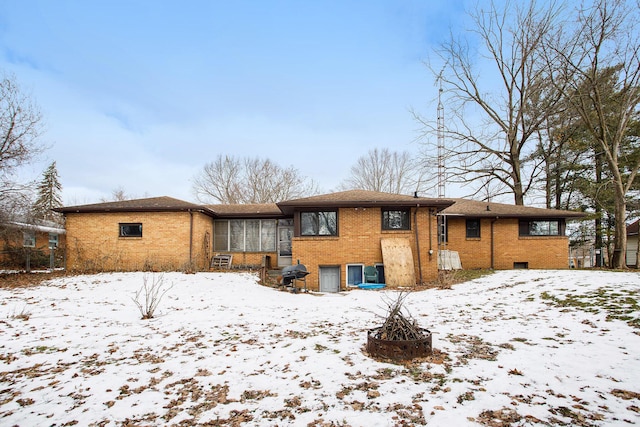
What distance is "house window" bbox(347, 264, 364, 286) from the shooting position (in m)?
13.0

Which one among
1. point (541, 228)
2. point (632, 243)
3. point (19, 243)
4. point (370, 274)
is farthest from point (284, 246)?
point (632, 243)

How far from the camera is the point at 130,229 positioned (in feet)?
48.7

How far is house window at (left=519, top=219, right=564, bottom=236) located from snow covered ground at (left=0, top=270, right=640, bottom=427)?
8.79 meters

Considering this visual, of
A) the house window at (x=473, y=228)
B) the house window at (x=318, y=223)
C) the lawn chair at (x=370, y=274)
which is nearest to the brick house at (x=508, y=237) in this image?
the house window at (x=473, y=228)

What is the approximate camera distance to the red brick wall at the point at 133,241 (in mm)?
14445

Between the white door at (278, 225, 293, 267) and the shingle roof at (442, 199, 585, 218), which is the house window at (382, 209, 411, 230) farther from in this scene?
the white door at (278, 225, 293, 267)

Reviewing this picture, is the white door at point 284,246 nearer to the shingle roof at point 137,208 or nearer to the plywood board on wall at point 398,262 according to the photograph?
the shingle roof at point 137,208

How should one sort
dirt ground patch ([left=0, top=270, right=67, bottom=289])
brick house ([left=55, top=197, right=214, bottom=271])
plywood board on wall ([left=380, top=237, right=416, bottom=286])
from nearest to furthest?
dirt ground patch ([left=0, top=270, right=67, bottom=289])
plywood board on wall ([left=380, top=237, right=416, bottom=286])
brick house ([left=55, top=197, right=214, bottom=271])

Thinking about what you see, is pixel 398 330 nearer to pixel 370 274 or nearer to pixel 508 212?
pixel 370 274

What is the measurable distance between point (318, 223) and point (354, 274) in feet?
8.54

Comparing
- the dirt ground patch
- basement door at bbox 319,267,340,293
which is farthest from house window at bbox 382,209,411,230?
the dirt ground patch

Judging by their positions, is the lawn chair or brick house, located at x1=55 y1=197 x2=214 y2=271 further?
brick house, located at x1=55 y1=197 x2=214 y2=271

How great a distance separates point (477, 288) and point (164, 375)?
990cm

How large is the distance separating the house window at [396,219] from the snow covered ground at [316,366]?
5.38 metres
